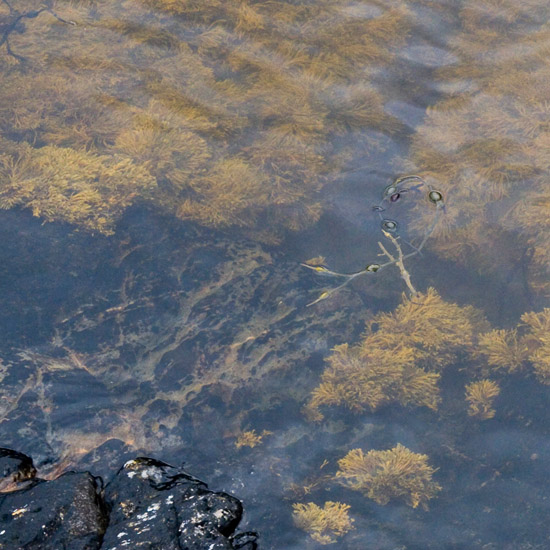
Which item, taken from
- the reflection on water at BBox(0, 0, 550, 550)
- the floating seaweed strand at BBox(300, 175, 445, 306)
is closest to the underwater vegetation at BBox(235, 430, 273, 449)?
the reflection on water at BBox(0, 0, 550, 550)

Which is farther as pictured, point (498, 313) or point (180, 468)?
point (498, 313)

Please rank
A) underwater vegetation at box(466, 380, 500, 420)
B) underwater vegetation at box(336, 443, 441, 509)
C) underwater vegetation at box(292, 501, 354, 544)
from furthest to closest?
underwater vegetation at box(466, 380, 500, 420), underwater vegetation at box(336, 443, 441, 509), underwater vegetation at box(292, 501, 354, 544)

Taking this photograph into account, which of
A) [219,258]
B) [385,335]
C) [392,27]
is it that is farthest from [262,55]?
[385,335]

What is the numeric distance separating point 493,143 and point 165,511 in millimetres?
3637

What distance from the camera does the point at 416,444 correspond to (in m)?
3.37

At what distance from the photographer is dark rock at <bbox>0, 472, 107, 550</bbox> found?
247cm

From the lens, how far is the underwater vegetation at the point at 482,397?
3.45 meters

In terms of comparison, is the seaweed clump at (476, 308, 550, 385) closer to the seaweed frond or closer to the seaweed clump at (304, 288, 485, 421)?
the seaweed frond

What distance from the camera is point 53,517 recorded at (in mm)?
2557

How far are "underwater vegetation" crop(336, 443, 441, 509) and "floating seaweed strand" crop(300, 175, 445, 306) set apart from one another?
109 cm

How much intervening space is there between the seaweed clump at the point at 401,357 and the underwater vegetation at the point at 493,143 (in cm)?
50

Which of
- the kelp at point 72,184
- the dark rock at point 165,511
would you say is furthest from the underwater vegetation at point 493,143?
the dark rock at point 165,511

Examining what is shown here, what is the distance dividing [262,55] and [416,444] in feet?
11.8

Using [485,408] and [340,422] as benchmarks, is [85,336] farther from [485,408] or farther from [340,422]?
[485,408]
